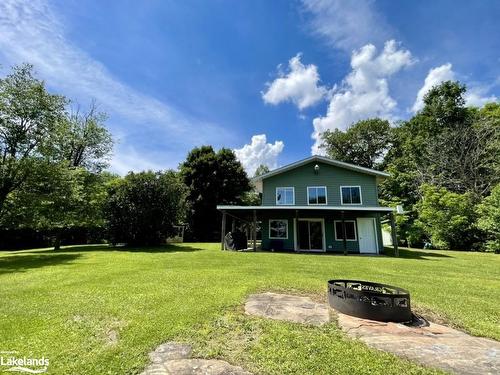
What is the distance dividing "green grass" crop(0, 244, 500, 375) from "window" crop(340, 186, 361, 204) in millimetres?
9271

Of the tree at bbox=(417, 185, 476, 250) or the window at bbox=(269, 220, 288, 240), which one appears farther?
the tree at bbox=(417, 185, 476, 250)

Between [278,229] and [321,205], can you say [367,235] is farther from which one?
[278,229]

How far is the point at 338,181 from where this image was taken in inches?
722

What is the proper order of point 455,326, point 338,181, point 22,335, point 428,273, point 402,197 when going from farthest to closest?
point 402,197 < point 338,181 < point 428,273 < point 455,326 < point 22,335

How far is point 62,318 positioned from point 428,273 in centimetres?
1056

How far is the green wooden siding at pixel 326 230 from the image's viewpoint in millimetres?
17391

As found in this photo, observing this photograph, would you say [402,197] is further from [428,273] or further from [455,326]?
[455,326]

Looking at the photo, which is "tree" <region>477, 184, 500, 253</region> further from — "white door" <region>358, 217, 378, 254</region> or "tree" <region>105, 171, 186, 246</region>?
"tree" <region>105, 171, 186, 246</region>

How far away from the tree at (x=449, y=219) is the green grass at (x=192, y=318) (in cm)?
1546

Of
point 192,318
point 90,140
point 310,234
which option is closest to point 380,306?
point 192,318

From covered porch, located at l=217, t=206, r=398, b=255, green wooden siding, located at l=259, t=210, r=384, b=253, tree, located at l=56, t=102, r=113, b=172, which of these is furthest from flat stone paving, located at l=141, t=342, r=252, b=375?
tree, located at l=56, t=102, r=113, b=172

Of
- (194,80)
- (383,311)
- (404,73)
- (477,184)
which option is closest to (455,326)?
(383,311)

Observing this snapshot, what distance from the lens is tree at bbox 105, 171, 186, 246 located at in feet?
63.4

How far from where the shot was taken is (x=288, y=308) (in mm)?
5191
